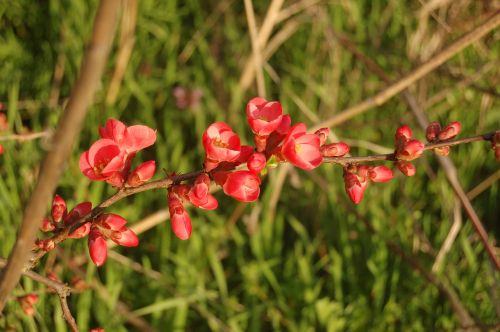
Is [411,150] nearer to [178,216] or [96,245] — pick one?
[178,216]

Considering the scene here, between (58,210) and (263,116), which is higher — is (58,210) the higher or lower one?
the lower one

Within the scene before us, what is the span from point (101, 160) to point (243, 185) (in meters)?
0.25

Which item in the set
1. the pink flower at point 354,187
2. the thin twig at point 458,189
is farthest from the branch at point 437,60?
the pink flower at point 354,187

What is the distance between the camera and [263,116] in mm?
1052

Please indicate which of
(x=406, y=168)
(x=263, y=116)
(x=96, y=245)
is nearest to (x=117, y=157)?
(x=96, y=245)

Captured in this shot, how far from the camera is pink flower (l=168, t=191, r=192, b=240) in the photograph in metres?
0.96

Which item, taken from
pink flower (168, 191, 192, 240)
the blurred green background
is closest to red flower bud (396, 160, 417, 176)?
pink flower (168, 191, 192, 240)

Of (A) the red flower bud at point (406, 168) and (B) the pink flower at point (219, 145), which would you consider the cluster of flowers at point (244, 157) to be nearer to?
(B) the pink flower at point (219, 145)

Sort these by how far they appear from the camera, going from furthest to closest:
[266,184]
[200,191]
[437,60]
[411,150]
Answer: [266,184] < [437,60] < [411,150] < [200,191]

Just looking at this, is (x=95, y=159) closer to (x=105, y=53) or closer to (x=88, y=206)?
(x=88, y=206)

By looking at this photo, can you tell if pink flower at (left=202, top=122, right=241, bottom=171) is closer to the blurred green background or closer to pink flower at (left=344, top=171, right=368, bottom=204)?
pink flower at (left=344, top=171, right=368, bottom=204)

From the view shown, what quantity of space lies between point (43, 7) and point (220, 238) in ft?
4.36

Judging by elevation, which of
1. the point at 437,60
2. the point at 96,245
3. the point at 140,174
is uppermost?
the point at 437,60

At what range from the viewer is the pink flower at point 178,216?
3.16 ft
